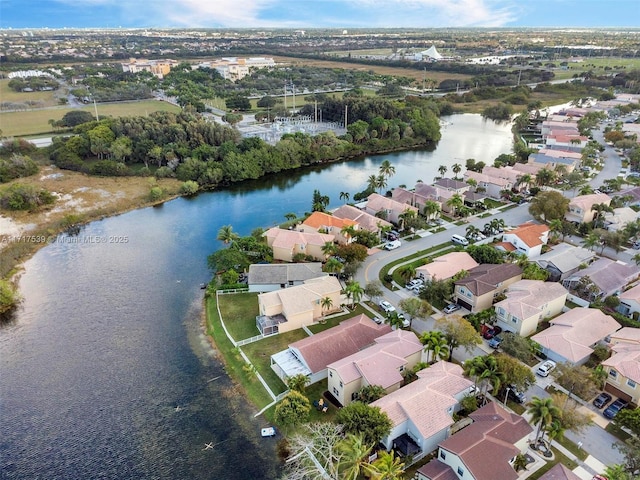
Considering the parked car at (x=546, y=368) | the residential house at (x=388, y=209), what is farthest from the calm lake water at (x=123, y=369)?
the parked car at (x=546, y=368)

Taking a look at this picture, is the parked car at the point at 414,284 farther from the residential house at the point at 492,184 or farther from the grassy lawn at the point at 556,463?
the residential house at the point at 492,184

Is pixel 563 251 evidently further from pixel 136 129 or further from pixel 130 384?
pixel 136 129

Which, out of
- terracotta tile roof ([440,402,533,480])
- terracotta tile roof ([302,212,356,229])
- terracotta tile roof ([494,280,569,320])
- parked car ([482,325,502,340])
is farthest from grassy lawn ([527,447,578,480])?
terracotta tile roof ([302,212,356,229])

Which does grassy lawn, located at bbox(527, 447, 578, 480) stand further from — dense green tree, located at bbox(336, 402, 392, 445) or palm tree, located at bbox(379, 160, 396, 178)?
palm tree, located at bbox(379, 160, 396, 178)

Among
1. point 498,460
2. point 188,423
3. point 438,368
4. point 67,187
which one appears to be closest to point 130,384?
point 188,423

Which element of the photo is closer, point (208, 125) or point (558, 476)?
point (558, 476)
